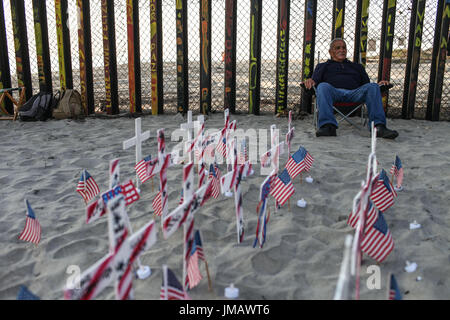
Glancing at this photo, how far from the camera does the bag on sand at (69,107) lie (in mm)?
6637

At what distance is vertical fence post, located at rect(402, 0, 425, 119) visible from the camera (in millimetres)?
6020

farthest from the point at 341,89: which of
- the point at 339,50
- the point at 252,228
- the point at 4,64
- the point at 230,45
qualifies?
the point at 4,64

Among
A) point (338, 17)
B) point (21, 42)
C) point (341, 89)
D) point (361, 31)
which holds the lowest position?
point (341, 89)

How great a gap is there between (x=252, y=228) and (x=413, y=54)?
15.0 feet

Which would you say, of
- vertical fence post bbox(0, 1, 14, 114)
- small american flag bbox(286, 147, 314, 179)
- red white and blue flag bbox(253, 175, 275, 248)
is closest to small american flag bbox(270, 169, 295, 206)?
red white and blue flag bbox(253, 175, 275, 248)

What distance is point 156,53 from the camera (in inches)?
263

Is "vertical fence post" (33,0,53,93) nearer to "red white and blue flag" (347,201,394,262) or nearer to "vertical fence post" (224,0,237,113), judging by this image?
"vertical fence post" (224,0,237,113)

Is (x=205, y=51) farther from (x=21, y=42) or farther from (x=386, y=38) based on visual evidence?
(x=21, y=42)

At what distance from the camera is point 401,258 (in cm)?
241

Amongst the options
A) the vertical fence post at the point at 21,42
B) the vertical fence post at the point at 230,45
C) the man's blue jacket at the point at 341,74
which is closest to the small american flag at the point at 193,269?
the man's blue jacket at the point at 341,74

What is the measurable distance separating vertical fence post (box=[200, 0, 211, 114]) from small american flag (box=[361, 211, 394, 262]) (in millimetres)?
4882

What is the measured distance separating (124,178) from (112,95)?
350 centimetres
